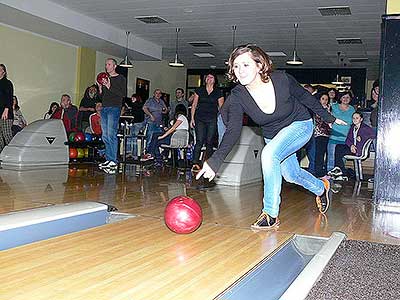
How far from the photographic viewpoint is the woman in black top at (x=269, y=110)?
8.01 feet

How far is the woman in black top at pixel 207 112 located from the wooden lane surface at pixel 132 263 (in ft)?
8.60

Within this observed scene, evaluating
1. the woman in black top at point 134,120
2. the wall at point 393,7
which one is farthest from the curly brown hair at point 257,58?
the woman in black top at point 134,120

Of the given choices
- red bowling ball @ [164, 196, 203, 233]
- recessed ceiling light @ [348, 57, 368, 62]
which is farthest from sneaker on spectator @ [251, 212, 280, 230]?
recessed ceiling light @ [348, 57, 368, 62]

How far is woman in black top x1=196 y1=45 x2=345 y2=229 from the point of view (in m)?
2.44

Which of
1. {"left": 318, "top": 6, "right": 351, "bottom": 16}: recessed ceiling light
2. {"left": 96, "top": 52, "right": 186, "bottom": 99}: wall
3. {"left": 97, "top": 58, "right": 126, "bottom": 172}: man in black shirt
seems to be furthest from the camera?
{"left": 96, "top": 52, "right": 186, "bottom": 99}: wall

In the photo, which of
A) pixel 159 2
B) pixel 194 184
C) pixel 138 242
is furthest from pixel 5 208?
pixel 159 2

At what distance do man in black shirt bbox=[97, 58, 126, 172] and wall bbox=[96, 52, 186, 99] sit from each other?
537 cm

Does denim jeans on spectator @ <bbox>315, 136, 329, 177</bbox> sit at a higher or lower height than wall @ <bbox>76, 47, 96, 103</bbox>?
lower

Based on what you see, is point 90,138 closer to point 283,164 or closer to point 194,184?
point 194,184

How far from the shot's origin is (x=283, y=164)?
2.84 metres

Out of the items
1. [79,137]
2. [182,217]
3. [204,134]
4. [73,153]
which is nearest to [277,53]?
[79,137]

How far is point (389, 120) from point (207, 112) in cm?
180

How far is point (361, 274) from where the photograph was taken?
1823 mm

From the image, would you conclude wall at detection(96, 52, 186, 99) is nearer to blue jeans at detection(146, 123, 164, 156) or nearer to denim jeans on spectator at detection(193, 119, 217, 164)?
blue jeans at detection(146, 123, 164, 156)
